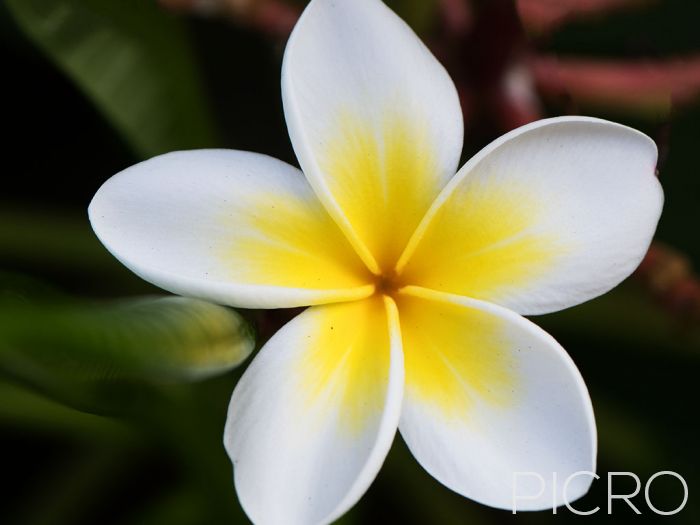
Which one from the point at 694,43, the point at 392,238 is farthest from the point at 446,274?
the point at 694,43

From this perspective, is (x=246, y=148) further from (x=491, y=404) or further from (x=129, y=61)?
Result: (x=491, y=404)

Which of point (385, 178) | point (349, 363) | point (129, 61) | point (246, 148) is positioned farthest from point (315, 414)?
point (246, 148)

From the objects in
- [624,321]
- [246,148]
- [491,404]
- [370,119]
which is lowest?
[624,321]

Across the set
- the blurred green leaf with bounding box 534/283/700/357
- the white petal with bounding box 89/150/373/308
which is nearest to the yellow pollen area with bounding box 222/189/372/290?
the white petal with bounding box 89/150/373/308

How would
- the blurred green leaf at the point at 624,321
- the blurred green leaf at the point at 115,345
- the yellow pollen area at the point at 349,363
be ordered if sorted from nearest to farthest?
the blurred green leaf at the point at 115,345, the yellow pollen area at the point at 349,363, the blurred green leaf at the point at 624,321

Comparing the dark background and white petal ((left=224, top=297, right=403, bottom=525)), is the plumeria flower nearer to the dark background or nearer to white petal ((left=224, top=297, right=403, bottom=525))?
white petal ((left=224, top=297, right=403, bottom=525))

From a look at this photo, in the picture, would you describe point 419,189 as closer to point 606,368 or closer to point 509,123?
point 509,123

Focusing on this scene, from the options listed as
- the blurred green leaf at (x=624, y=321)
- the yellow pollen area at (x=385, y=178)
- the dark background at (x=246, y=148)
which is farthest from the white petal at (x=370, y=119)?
the blurred green leaf at (x=624, y=321)

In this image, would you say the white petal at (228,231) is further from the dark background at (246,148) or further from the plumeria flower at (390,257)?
the dark background at (246,148)
